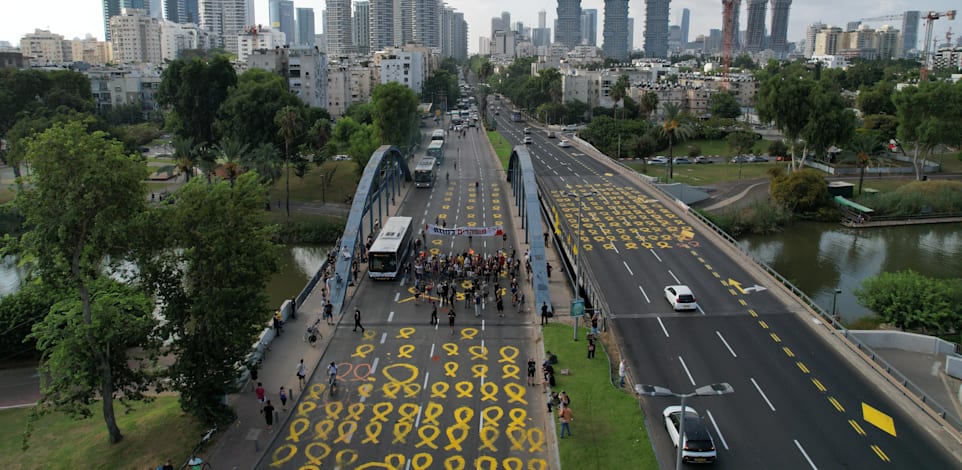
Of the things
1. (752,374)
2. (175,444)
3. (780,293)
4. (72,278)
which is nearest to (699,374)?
(752,374)

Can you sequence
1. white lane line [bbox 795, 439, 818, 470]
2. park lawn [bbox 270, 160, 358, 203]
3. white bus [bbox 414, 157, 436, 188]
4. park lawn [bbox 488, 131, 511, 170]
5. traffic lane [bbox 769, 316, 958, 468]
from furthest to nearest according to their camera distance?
park lawn [bbox 488, 131, 511, 170] → park lawn [bbox 270, 160, 358, 203] → white bus [bbox 414, 157, 436, 188] → traffic lane [bbox 769, 316, 958, 468] → white lane line [bbox 795, 439, 818, 470]

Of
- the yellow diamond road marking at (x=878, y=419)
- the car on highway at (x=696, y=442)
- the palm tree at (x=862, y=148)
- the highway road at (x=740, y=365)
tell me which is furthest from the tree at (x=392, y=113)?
the yellow diamond road marking at (x=878, y=419)

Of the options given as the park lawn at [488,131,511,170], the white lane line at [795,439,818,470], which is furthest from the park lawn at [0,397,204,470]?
the park lawn at [488,131,511,170]

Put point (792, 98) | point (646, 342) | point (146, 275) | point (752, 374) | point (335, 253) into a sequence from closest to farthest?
point (146, 275), point (752, 374), point (646, 342), point (335, 253), point (792, 98)

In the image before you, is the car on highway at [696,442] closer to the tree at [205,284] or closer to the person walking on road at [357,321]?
the tree at [205,284]

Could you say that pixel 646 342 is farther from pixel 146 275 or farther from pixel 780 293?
pixel 146 275

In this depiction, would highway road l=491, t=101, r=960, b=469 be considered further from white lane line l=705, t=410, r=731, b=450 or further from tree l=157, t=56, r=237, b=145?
tree l=157, t=56, r=237, b=145
